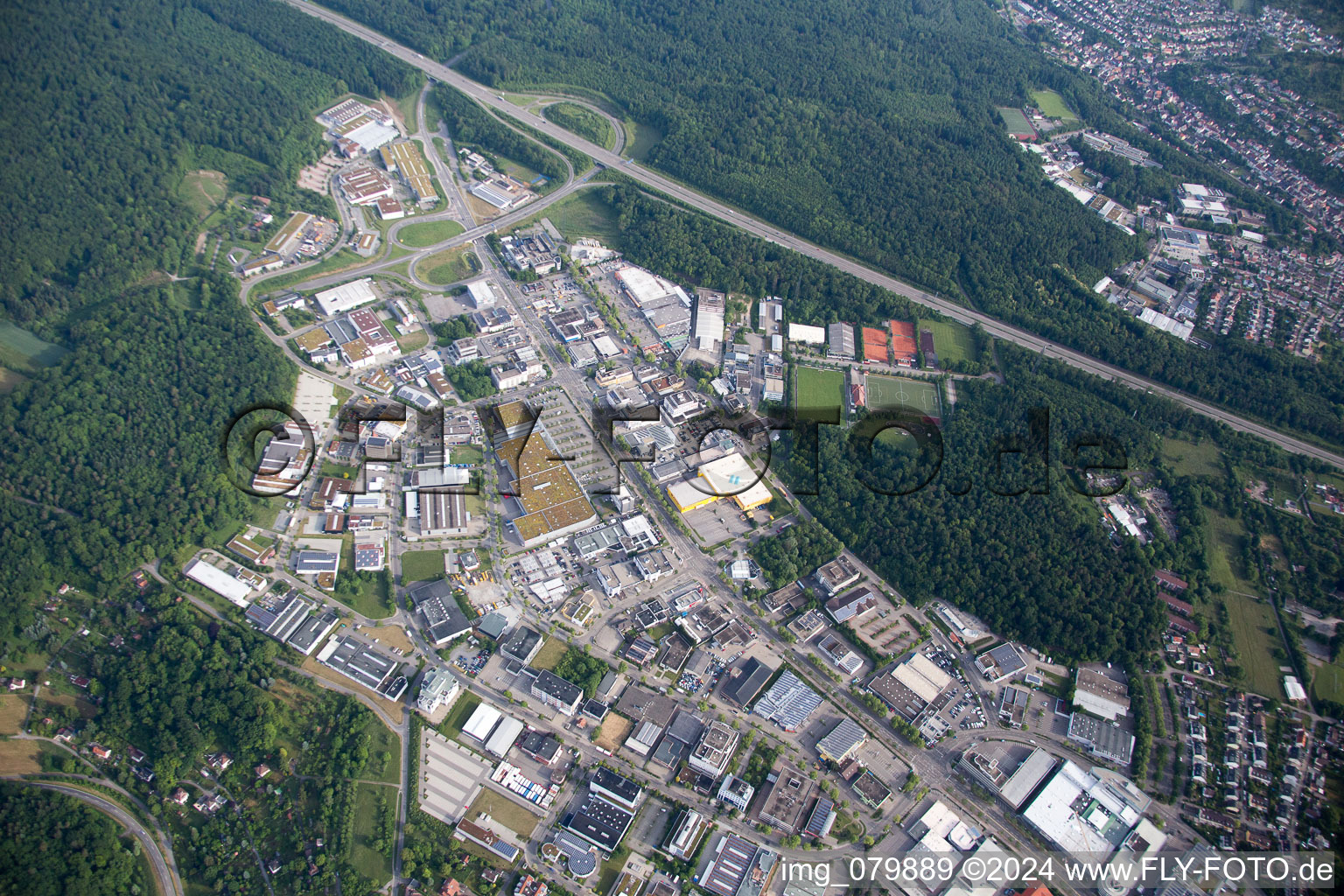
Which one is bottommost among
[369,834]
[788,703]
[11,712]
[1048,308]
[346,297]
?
[369,834]

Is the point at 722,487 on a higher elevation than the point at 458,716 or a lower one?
higher

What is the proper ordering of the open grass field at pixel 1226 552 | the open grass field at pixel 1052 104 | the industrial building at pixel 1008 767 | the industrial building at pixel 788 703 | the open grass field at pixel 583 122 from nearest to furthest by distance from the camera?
the industrial building at pixel 1008 767, the industrial building at pixel 788 703, the open grass field at pixel 1226 552, the open grass field at pixel 583 122, the open grass field at pixel 1052 104

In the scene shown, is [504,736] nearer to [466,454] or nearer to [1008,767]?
[466,454]

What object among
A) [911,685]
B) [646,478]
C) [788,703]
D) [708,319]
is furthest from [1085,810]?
[708,319]

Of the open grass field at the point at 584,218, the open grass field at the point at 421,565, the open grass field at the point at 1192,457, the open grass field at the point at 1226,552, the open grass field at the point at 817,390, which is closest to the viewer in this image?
the open grass field at the point at 421,565

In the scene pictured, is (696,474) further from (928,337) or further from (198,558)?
(198,558)

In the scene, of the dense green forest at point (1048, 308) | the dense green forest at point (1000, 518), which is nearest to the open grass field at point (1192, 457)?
the dense green forest at point (1000, 518)

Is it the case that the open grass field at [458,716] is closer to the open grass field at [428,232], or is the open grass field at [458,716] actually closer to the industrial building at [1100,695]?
the industrial building at [1100,695]
